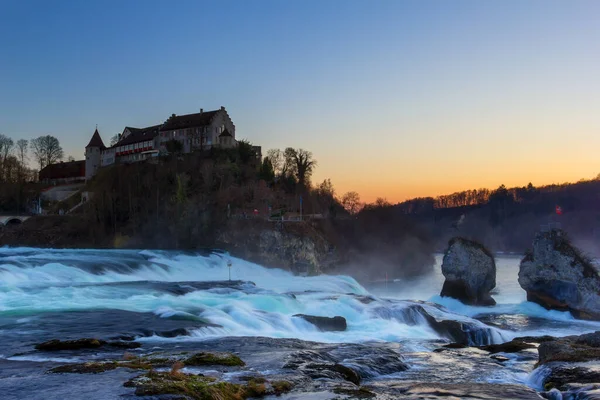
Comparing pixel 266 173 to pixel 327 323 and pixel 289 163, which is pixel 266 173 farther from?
pixel 327 323

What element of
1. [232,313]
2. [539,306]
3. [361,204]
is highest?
[361,204]

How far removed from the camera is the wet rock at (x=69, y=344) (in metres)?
17.3

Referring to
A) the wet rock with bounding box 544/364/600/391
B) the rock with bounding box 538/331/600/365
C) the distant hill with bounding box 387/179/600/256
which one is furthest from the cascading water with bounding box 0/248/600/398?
the distant hill with bounding box 387/179/600/256

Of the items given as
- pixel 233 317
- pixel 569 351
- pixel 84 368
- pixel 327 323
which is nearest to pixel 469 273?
pixel 327 323

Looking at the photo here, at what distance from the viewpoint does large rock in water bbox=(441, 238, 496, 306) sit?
44781 millimetres

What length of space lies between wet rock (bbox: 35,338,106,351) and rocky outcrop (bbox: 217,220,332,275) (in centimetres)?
4575

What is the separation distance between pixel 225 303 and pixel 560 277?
89.9ft

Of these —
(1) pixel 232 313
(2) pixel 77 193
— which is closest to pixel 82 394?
(1) pixel 232 313

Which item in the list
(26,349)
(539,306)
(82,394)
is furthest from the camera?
(539,306)

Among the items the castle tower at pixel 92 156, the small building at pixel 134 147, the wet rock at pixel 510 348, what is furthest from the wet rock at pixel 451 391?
the castle tower at pixel 92 156

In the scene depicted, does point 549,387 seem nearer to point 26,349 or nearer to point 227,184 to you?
point 26,349

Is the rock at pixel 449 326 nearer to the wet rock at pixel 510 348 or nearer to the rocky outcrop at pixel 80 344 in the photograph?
the wet rock at pixel 510 348

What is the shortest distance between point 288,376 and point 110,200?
7464cm

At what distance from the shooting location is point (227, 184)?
77438 mm
